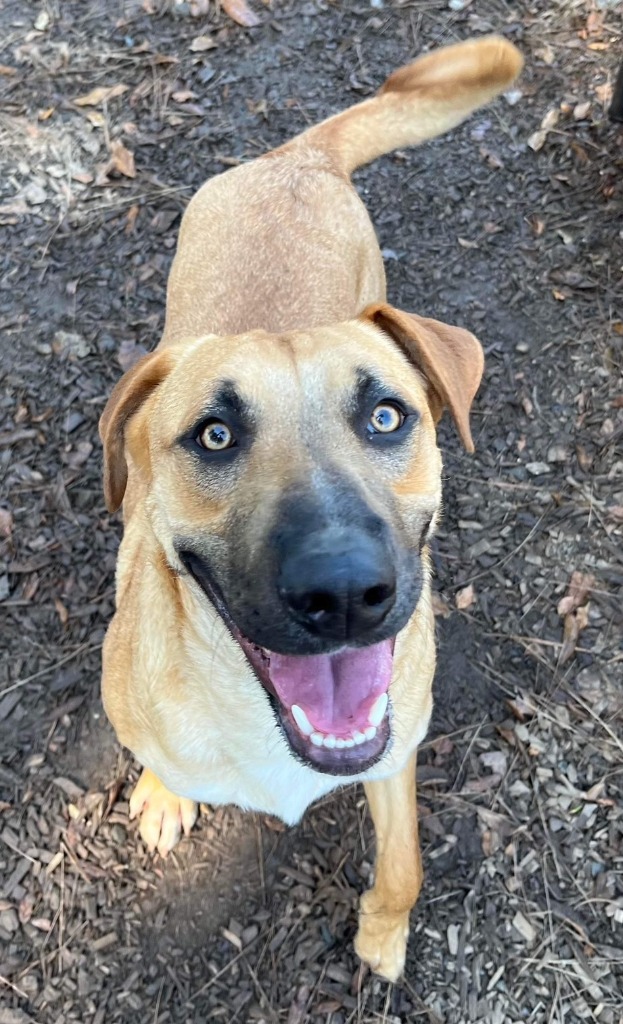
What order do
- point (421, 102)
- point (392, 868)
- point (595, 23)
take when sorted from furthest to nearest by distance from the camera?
point (595, 23) < point (421, 102) < point (392, 868)

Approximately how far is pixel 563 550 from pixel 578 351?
1221 mm

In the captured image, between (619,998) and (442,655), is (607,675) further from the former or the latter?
(619,998)

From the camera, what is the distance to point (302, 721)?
2303 millimetres

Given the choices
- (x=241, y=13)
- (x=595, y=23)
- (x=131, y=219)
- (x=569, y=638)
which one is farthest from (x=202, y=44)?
(x=569, y=638)

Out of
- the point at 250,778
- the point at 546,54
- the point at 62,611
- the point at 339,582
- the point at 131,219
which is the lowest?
the point at 62,611

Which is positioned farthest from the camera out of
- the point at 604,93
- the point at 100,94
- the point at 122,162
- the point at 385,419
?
the point at 100,94

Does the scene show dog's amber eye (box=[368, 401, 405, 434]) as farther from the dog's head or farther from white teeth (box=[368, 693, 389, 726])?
white teeth (box=[368, 693, 389, 726])

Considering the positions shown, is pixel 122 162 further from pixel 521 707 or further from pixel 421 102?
pixel 521 707

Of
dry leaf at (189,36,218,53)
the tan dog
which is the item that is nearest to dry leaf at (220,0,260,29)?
dry leaf at (189,36,218,53)

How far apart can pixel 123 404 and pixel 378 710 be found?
1.21 m

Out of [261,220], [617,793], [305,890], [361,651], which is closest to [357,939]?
[305,890]

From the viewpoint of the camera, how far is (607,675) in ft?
12.8

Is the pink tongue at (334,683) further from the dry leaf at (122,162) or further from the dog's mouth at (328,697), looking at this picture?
the dry leaf at (122,162)

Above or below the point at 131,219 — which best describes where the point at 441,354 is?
above
